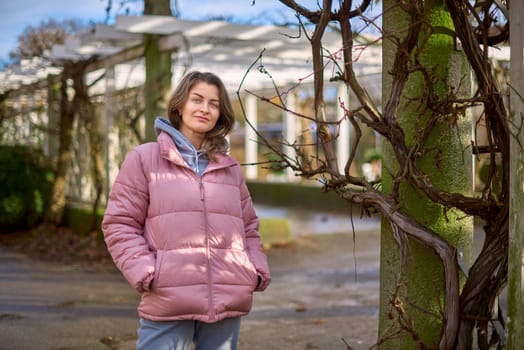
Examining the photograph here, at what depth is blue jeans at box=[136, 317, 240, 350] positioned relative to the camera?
302 cm

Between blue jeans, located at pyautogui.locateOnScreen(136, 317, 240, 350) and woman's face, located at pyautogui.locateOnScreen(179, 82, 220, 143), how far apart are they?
77cm

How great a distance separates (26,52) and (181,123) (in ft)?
36.5

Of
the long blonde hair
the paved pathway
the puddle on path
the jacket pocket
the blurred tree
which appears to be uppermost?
the blurred tree

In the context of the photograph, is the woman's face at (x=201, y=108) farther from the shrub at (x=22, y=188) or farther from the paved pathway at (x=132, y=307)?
the shrub at (x=22, y=188)

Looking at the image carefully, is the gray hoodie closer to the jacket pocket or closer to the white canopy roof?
the jacket pocket

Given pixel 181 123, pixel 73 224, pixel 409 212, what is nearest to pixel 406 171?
pixel 409 212

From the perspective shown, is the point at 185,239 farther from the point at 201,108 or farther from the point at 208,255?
the point at 201,108

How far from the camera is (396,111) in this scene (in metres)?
3.47

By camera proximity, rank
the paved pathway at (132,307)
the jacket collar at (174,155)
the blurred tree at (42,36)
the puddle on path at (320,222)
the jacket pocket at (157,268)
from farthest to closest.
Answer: the blurred tree at (42,36)
the puddle on path at (320,222)
the paved pathway at (132,307)
the jacket collar at (174,155)
the jacket pocket at (157,268)

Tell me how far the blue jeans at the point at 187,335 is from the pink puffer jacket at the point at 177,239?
0.05 metres

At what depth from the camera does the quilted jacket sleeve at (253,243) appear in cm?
318

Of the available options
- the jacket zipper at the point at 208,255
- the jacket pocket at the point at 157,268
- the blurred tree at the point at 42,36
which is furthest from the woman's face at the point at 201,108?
the blurred tree at the point at 42,36

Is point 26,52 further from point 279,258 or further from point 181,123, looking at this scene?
point 181,123

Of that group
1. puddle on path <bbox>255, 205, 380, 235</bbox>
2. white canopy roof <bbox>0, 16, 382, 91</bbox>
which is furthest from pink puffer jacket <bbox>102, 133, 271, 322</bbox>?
puddle on path <bbox>255, 205, 380, 235</bbox>
